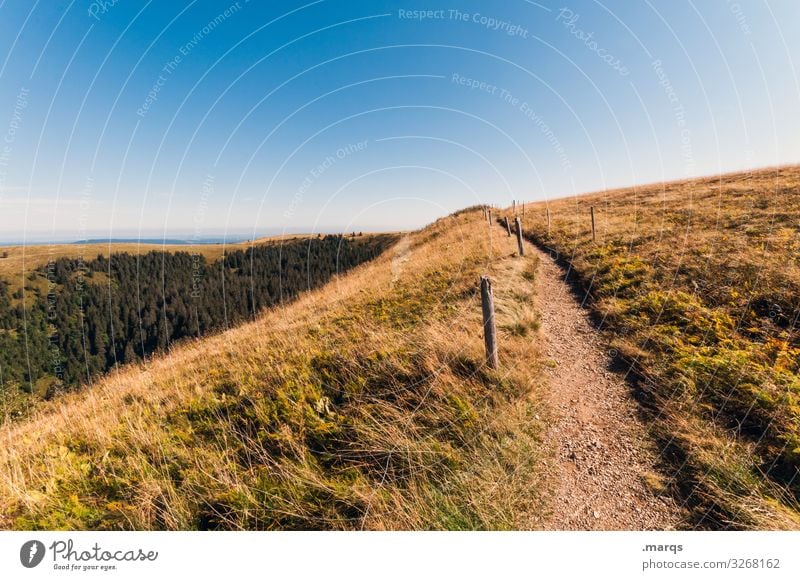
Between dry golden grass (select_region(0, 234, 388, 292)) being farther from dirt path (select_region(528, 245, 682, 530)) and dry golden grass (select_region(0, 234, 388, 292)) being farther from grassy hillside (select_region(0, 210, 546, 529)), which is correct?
dirt path (select_region(528, 245, 682, 530))

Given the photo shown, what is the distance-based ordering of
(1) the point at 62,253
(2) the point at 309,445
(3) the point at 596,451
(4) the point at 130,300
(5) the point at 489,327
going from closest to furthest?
(3) the point at 596,451 < (2) the point at 309,445 < (5) the point at 489,327 < (4) the point at 130,300 < (1) the point at 62,253

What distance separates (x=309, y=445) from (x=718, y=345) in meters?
8.12

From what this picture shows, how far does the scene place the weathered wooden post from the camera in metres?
5.94

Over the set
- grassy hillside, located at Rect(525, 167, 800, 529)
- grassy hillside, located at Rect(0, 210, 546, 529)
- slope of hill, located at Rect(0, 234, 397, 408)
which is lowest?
slope of hill, located at Rect(0, 234, 397, 408)

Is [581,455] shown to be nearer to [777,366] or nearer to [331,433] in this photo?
[331,433]

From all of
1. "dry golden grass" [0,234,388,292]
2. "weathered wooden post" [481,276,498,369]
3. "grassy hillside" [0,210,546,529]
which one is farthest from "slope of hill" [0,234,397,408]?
"weathered wooden post" [481,276,498,369]

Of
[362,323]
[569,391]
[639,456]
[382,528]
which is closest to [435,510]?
[382,528]

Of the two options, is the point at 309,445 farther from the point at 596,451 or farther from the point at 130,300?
the point at 130,300

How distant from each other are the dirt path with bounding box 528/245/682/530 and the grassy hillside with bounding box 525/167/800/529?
366 mm

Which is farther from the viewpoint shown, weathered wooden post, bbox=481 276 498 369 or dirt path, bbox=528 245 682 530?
weathered wooden post, bbox=481 276 498 369

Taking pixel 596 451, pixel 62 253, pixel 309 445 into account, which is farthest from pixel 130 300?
pixel 596 451

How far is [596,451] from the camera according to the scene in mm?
4449
